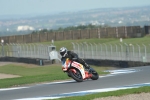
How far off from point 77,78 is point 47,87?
136cm

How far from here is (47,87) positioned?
1972 centimetres

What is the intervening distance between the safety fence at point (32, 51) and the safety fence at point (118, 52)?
236 centimetres

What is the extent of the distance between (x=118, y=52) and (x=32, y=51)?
43.7ft

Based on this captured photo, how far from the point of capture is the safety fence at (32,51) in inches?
1765

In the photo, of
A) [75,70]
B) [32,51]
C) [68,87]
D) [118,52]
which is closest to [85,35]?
[32,51]

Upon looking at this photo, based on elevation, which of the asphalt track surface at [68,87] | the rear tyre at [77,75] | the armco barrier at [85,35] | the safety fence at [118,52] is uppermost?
the rear tyre at [77,75]

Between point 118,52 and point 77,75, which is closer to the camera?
point 77,75

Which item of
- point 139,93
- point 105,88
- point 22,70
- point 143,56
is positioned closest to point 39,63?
point 22,70

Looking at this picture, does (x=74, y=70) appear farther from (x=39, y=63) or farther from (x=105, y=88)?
(x=39, y=63)

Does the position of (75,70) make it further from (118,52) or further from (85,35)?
(85,35)

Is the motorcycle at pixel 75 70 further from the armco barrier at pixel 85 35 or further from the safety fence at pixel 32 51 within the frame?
the armco barrier at pixel 85 35

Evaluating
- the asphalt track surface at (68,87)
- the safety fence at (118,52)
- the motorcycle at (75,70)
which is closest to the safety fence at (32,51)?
the safety fence at (118,52)

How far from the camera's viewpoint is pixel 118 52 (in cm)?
3784

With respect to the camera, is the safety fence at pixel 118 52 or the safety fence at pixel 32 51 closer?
Answer: the safety fence at pixel 118 52
